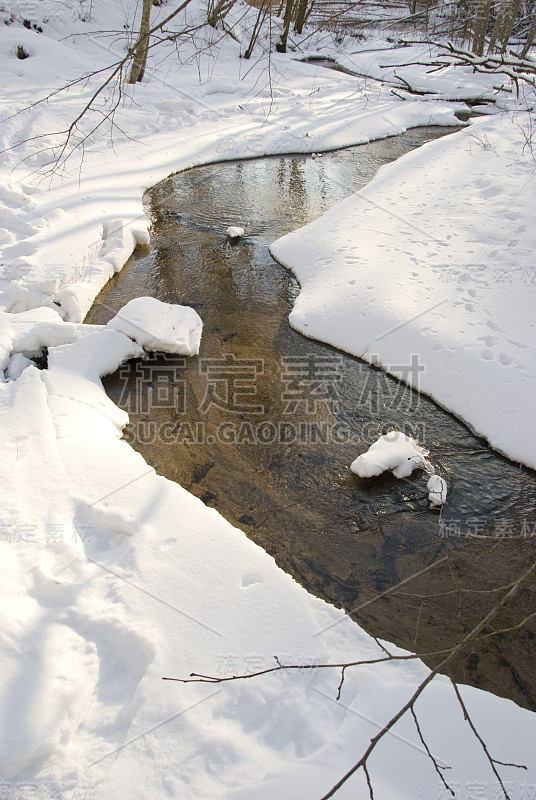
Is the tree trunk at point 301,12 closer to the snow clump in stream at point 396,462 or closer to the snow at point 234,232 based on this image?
the snow at point 234,232

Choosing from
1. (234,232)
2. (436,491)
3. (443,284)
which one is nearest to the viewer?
(436,491)

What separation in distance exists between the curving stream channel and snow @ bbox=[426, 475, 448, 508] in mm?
49

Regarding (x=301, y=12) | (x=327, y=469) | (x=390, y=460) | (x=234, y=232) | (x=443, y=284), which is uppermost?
(x=301, y=12)

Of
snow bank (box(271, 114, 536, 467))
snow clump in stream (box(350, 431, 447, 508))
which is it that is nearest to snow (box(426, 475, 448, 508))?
snow clump in stream (box(350, 431, 447, 508))

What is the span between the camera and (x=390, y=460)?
11.9ft

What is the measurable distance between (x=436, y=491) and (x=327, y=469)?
2.34ft

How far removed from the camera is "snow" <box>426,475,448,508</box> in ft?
11.3

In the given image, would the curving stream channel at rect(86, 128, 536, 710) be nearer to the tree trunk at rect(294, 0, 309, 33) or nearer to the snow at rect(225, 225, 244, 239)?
the snow at rect(225, 225, 244, 239)

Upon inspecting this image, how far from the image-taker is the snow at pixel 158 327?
15.3 feet

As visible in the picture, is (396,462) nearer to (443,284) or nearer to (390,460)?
(390,460)

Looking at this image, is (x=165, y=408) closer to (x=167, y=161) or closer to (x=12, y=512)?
(x=12, y=512)

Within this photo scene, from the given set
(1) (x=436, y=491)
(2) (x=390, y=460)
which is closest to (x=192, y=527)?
(2) (x=390, y=460)

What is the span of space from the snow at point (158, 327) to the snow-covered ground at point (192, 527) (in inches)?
1.6

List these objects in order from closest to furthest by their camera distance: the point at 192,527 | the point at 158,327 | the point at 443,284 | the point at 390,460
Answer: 1. the point at 192,527
2. the point at 390,460
3. the point at 158,327
4. the point at 443,284
